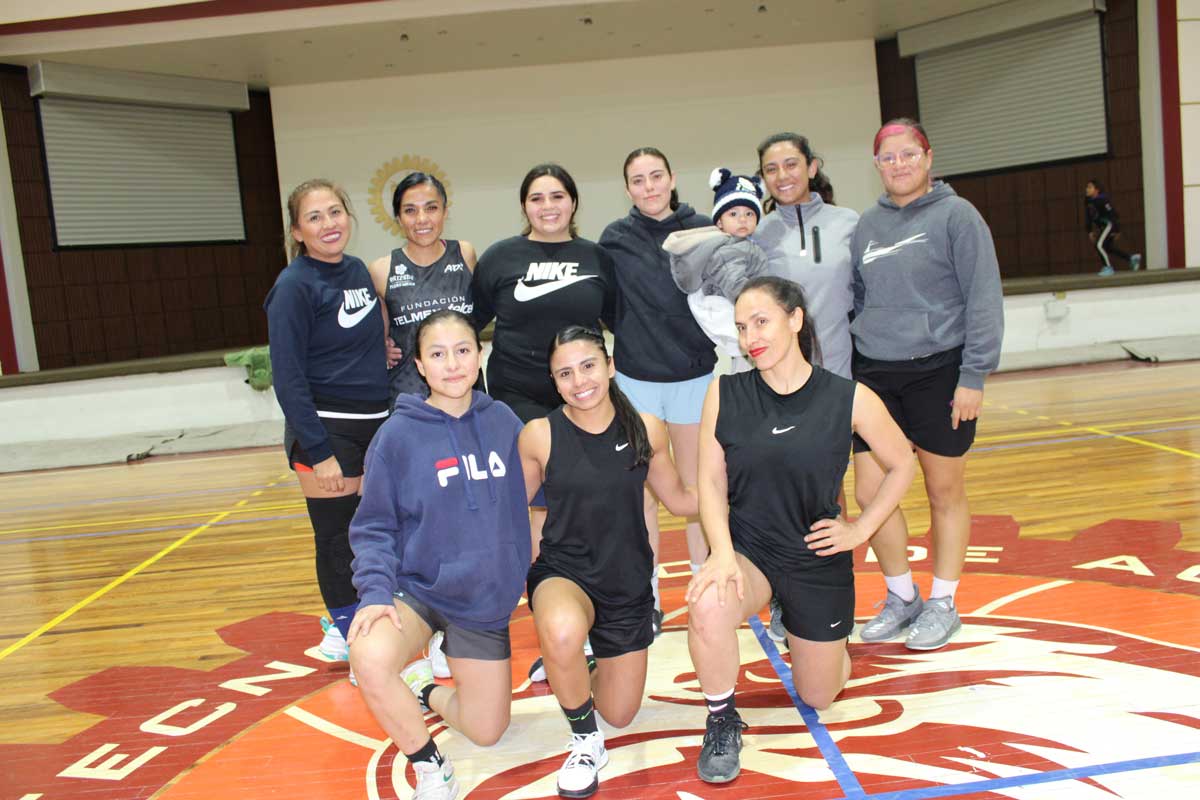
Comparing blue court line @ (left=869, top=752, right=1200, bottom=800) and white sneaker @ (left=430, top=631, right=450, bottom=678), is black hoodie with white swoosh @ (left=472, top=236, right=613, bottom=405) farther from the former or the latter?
blue court line @ (left=869, top=752, right=1200, bottom=800)

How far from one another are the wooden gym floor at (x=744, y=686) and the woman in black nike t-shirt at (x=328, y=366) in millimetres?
502

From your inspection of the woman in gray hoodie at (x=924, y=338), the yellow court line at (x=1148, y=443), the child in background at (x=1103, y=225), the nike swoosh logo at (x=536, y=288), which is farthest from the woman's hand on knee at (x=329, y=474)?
the child in background at (x=1103, y=225)

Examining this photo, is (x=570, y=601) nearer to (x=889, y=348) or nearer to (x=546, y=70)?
(x=889, y=348)

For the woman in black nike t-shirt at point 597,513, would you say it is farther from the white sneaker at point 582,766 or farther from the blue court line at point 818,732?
the blue court line at point 818,732

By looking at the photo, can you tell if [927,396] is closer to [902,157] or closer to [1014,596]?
[902,157]

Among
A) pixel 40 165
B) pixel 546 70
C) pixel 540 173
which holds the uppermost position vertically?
pixel 546 70

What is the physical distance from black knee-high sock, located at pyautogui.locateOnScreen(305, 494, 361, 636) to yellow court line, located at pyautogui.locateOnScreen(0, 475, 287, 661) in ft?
4.86

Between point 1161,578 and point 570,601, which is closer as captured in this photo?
point 570,601

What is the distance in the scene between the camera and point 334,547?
2.94 metres

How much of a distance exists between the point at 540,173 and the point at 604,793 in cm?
179

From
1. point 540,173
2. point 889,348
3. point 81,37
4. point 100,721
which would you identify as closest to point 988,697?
point 889,348

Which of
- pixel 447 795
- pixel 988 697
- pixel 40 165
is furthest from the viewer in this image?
pixel 40 165

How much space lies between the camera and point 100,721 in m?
2.79

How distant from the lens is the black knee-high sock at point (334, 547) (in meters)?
2.93
